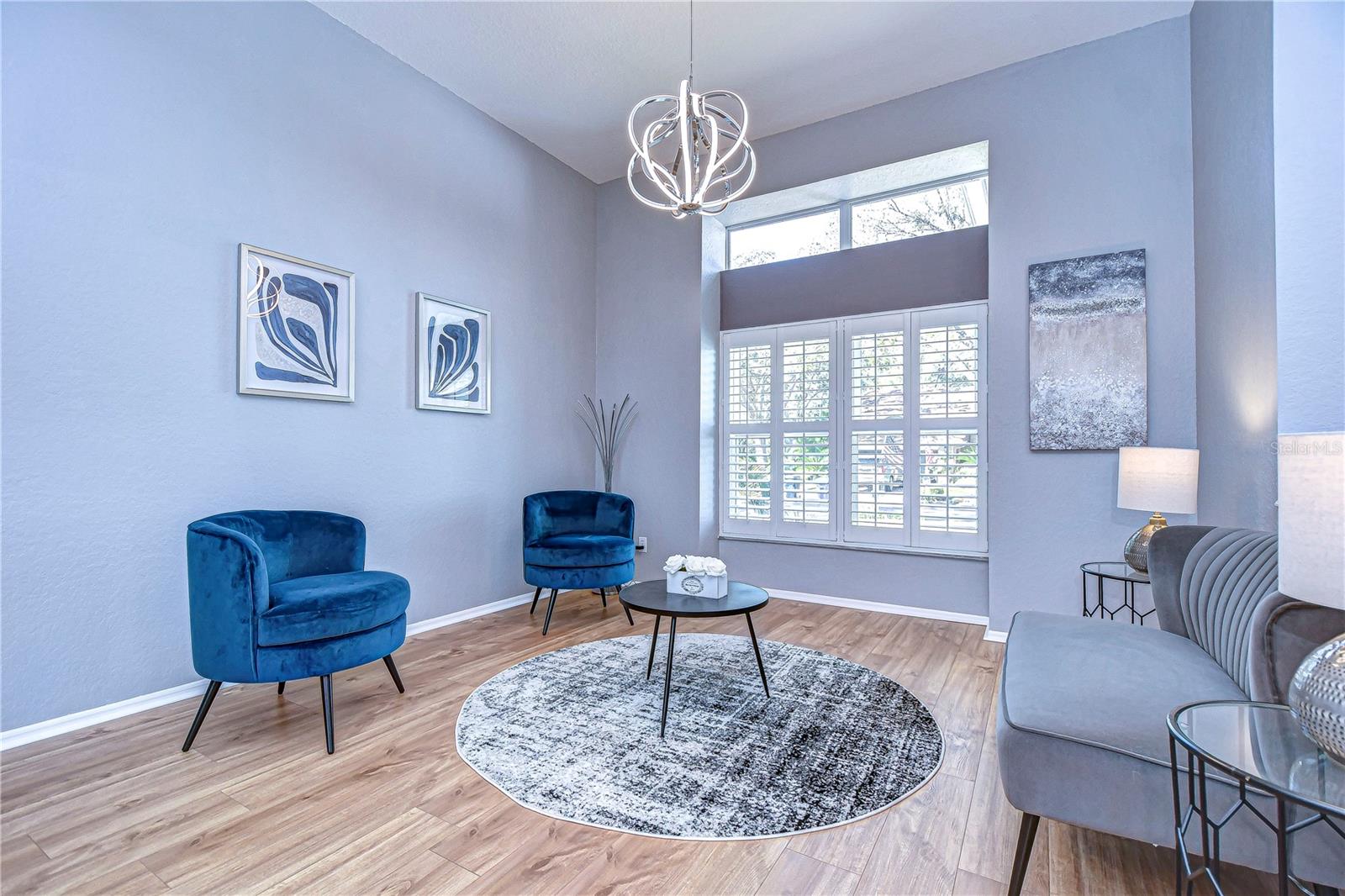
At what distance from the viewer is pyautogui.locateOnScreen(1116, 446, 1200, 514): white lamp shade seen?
266 centimetres

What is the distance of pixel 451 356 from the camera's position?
3924mm

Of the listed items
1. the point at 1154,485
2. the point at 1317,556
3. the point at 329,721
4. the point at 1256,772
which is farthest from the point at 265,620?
the point at 1154,485

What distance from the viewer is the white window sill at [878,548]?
3.94 m

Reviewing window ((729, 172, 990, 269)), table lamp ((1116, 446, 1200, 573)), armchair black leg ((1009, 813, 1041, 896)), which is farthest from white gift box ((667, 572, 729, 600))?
window ((729, 172, 990, 269))

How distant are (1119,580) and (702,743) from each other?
2162 millimetres

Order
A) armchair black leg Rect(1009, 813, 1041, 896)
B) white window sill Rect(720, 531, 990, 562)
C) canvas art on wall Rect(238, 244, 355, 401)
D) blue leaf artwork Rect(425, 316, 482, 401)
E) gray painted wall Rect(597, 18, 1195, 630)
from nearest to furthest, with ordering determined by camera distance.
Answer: armchair black leg Rect(1009, 813, 1041, 896) → canvas art on wall Rect(238, 244, 355, 401) → gray painted wall Rect(597, 18, 1195, 630) → blue leaf artwork Rect(425, 316, 482, 401) → white window sill Rect(720, 531, 990, 562)

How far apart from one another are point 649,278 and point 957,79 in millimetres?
2537

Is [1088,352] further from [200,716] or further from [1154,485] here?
[200,716]

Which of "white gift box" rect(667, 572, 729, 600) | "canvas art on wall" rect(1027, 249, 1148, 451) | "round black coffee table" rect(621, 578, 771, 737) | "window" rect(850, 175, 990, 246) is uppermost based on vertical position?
"window" rect(850, 175, 990, 246)

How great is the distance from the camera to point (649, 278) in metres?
5.06

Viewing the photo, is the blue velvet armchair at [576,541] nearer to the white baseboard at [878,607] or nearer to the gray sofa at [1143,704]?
the white baseboard at [878,607]

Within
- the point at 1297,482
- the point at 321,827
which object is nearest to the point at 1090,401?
the point at 1297,482

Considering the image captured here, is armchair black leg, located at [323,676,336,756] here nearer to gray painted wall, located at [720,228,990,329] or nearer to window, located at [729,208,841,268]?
gray painted wall, located at [720,228,990,329]

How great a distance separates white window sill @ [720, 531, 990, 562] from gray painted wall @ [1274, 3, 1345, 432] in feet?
6.86
